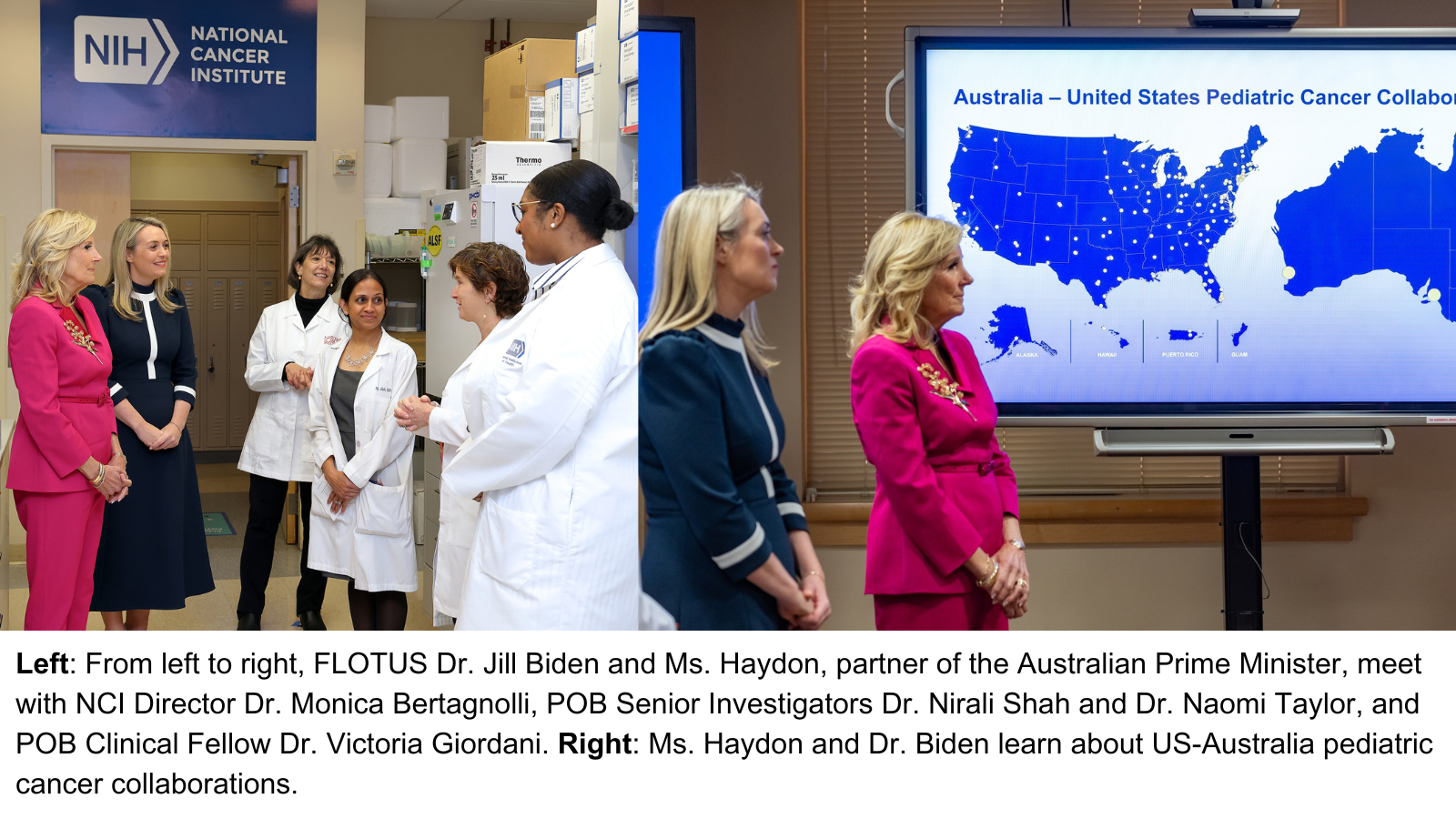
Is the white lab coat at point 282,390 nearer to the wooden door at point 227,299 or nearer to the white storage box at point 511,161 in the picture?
the white storage box at point 511,161

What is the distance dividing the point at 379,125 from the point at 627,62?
472 centimetres

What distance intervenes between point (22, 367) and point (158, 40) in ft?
11.1

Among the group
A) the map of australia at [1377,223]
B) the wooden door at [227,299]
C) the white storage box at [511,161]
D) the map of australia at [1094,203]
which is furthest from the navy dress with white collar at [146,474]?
the wooden door at [227,299]

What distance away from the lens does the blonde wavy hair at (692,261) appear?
149 cm

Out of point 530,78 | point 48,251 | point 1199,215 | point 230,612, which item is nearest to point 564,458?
point 1199,215

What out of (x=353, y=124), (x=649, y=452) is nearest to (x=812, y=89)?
(x=649, y=452)

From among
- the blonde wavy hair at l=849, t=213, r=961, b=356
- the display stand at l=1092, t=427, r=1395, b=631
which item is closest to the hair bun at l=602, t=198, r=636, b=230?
the blonde wavy hair at l=849, t=213, r=961, b=356

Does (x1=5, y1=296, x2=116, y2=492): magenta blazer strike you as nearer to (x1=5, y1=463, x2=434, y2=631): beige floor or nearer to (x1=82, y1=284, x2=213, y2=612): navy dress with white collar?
(x1=82, y1=284, x2=213, y2=612): navy dress with white collar

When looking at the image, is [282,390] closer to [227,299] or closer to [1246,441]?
[1246,441]

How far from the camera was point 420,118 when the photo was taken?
19.7 feet

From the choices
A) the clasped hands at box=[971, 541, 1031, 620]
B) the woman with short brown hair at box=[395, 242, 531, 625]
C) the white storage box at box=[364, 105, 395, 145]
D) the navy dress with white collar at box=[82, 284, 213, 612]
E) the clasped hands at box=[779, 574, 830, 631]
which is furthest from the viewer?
the white storage box at box=[364, 105, 395, 145]

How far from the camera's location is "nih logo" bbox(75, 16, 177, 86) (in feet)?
18.4

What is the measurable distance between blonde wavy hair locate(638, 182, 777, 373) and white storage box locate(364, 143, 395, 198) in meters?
4.95
